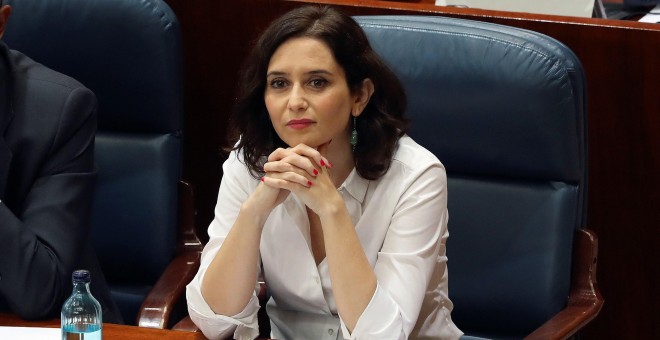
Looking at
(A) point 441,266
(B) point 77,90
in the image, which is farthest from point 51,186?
(A) point 441,266

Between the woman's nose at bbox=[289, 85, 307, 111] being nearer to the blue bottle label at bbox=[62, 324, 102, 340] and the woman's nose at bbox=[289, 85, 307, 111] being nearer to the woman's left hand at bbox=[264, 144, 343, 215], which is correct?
the woman's left hand at bbox=[264, 144, 343, 215]

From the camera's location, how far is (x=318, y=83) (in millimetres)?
1983

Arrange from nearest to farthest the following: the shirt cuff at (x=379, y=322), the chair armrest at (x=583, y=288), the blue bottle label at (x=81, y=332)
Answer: the blue bottle label at (x=81, y=332)
the shirt cuff at (x=379, y=322)
the chair armrest at (x=583, y=288)

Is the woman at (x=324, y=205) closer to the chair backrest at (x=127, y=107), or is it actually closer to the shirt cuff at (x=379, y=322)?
the shirt cuff at (x=379, y=322)

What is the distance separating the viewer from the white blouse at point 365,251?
6.36ft

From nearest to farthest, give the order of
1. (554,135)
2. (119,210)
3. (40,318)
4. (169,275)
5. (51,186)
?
(40,318)
(51,186)
(554,135)
(169,275)
(119,210)

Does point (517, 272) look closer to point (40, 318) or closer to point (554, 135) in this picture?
point (554, 135)

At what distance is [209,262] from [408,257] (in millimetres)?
362

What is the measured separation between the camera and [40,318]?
193 centimetres

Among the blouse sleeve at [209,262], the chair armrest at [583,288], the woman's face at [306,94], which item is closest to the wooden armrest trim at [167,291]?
the blouse sleeve at [209,262]

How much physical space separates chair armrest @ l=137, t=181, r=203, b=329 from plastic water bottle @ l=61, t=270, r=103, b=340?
1.45ft

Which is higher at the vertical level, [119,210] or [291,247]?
[291,247]

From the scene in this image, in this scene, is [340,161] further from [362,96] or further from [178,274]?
[178,274]

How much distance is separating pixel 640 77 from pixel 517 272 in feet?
1.87
